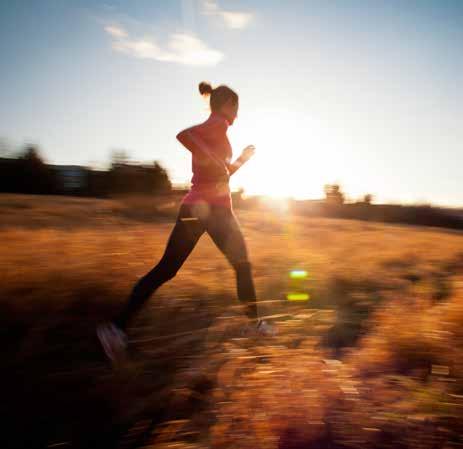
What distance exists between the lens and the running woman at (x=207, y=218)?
9.27 feet

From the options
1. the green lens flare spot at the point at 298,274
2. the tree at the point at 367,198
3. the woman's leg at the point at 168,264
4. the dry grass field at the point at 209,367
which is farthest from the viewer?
the tree at the point at 367,198

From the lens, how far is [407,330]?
267 cm

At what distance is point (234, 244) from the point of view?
3039mm

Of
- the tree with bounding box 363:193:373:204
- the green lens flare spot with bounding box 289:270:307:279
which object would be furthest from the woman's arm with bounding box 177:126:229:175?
the tree with bounding box 363:193:373:204

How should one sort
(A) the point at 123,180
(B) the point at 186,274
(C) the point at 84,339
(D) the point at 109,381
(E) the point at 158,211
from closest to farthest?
1. (D) the point at 109,381
2. (C) the point at 84,339
3. (B) the point at 186,274
4. (E) the point at 158,211
5. (A) the point at 123,180

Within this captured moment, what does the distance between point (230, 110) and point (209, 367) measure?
1.86 m

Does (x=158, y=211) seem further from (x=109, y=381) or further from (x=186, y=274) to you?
(x=109, y=381)

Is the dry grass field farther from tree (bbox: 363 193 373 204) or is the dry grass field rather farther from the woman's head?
tree (bbox: 363 193 373 204)

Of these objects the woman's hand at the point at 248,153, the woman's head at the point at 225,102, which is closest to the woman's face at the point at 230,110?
the woman's head at the point at 225,102

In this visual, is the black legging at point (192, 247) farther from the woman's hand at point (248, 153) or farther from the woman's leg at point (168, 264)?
the woman's hand at point (248, 153)

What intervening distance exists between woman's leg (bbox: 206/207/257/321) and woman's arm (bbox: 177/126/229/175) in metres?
0.41

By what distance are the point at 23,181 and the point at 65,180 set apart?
2401mm

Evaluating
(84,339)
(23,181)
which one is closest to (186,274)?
(84,339)

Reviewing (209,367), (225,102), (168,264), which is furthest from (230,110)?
(209,367)
